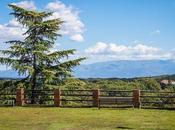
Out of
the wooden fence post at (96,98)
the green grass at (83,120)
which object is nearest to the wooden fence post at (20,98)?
the green grass at (83,120)

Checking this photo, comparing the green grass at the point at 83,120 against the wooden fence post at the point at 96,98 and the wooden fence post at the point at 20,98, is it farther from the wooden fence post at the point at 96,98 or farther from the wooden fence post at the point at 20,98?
the wooden fence post at the point at 20,98

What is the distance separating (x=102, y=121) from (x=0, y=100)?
15.9m

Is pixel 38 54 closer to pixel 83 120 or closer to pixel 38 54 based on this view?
pixel 38 54

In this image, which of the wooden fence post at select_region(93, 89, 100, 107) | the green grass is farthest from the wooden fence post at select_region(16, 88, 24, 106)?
the wooden fence post at select_region(93, 89, 100, 107)

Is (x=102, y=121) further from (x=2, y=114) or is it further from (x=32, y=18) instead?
(x=32, y=18)

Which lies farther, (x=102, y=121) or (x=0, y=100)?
(x=0, y=100)

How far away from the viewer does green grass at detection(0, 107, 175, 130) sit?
19.8 m

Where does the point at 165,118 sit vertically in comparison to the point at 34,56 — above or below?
below

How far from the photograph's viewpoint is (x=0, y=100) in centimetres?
3591

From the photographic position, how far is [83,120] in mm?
22562

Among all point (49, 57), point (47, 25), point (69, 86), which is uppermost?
point (47, 25)

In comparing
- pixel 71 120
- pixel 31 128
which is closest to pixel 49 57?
pixel 71 120

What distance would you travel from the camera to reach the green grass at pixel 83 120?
65.0 ft

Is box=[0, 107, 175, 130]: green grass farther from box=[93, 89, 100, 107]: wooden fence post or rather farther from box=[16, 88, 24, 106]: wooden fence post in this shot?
box=[16, 88, 24, 106]: wooden fence post
